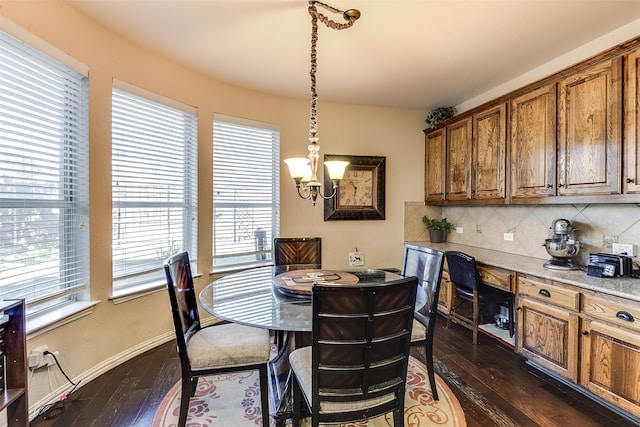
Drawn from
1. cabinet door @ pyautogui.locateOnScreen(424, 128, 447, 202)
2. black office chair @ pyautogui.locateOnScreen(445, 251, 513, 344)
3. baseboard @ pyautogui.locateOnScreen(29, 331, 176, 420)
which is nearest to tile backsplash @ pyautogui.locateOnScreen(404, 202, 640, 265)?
cabinet door @ pyautogui.locateOnScreen(424, 128, 447, 202)

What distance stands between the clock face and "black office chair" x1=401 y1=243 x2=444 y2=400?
1.57m

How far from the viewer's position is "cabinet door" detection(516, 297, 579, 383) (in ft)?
6.85

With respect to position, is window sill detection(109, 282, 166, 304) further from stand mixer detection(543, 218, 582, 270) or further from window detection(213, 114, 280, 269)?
stand mixer detection(543, 218, 582, 270)

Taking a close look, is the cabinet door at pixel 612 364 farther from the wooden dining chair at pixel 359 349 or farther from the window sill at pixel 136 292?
the window sill at pixel 136 292

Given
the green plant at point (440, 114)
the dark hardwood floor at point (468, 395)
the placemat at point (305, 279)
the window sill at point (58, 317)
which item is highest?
the green plant at point (440, 114)

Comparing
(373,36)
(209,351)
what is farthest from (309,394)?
(373,36)

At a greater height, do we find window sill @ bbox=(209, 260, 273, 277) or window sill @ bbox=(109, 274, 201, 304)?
window sill @ bbox=(209, 260, 273, 277)

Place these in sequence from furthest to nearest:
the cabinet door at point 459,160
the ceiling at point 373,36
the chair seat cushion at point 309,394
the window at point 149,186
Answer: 1. the cabinet door at point 459,160
2. the window at point 149,186
3. the ceiling at point 373,36
4. the chair seat cushion at point 309,394

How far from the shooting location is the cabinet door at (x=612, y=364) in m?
1.76

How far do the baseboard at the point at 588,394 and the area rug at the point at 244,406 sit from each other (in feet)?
2.76

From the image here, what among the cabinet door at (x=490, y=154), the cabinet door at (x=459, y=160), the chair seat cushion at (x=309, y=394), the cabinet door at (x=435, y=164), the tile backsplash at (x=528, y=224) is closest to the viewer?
the chair seat cushion at (x=309, y=394)

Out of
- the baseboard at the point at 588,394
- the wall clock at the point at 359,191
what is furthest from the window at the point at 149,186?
the baseboard at the point at 588,394

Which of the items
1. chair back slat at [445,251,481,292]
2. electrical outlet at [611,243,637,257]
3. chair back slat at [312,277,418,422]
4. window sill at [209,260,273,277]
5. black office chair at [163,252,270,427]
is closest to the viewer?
chair back slat at [312,277,418,422]

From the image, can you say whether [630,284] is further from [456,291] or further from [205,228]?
[205,228]
